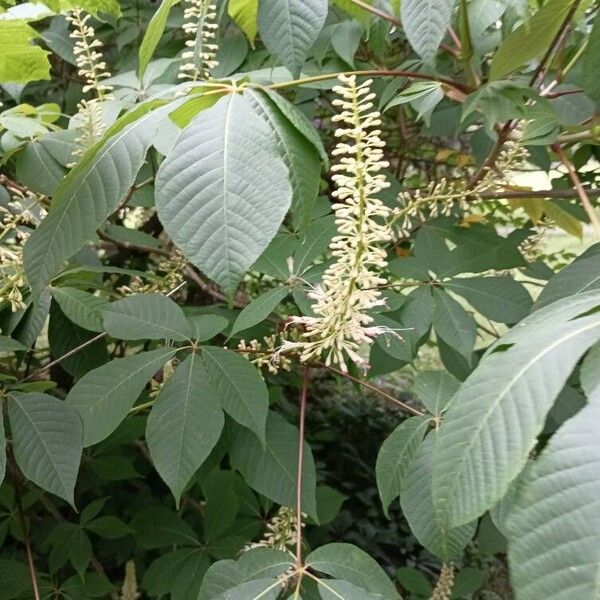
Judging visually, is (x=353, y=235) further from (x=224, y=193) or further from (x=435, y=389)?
(x=435, y=389)

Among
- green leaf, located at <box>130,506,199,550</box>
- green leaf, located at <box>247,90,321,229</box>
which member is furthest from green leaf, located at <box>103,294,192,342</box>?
green leaf, located at <box>130,506,199,550</box>

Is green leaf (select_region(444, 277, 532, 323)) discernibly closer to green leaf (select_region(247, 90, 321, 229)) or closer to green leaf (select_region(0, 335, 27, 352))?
green leaf (select_region(247, 90, 321, 229))

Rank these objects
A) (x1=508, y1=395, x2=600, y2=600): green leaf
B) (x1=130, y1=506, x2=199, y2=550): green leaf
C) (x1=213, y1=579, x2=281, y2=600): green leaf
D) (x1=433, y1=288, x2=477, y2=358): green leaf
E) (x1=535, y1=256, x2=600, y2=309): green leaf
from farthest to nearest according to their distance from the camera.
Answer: (x1=130, y1=506, x2=199, y2=550): green leaf → (x1=433, y1=288, x2=477, y2=358): green leaf → (x1=535, y1=256, x2=600, y2=309): green leaf → (x1=213, y1=579, x2=281, y2=600): green leaf → (x1=508, y1=395, x2=600, y2=600): green leaf

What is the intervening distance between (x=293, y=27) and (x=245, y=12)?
0.23 metres

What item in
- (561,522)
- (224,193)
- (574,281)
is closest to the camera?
(561,522)

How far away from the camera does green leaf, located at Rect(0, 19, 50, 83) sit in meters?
1.12

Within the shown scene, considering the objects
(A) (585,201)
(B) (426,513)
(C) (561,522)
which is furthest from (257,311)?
(C) (561,522)

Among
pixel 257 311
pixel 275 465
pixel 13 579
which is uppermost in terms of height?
pixel 257 311

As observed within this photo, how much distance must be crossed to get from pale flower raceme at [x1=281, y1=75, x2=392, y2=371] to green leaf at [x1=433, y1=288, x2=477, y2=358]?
374mm

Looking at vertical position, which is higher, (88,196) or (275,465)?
(88,196)

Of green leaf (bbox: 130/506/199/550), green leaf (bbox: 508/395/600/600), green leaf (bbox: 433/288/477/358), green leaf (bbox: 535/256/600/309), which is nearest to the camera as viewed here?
green leaf (bbox: 508/395/600/600)

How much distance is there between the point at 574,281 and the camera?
90 centimetres

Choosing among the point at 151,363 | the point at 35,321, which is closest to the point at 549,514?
the point at 151,363

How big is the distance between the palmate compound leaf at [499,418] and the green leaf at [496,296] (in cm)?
73
